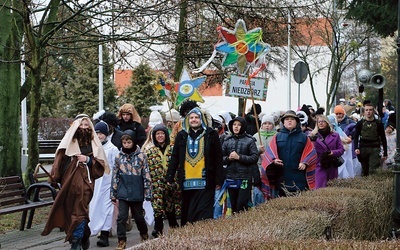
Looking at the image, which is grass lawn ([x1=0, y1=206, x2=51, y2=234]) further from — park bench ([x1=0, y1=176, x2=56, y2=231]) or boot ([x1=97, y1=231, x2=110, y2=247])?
boot ([x1=97, y1=231, x2=110, y2=247])

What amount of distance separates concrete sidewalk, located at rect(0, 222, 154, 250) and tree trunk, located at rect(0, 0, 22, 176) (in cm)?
337

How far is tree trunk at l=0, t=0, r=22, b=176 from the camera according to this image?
48.4ft

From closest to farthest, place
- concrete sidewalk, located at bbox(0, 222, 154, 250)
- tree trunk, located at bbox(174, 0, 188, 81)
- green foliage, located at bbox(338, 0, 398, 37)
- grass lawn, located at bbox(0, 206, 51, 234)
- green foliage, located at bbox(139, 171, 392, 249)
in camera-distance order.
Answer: green foliage, located at bbox(139, 171, 392, 249) → concrete sidewalk, located at bbox(0, 222, 154, 250) → grass lawn, located at bbox(0, 206, 51, 234) → tree trunk, located at bbox(174, 0, 188, 81) → green foliage, located at bbox(338, 0, 398, 37)

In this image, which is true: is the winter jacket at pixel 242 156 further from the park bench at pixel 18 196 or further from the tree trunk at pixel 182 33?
the tree trunk at pixel 182 33

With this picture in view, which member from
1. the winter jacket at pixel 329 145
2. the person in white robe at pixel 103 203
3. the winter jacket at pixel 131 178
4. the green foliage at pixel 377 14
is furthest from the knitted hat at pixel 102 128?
the green foliage at pixel 377 14

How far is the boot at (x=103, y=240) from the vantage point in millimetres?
10586

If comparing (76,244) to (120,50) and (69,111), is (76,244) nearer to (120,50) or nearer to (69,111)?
(120,50)

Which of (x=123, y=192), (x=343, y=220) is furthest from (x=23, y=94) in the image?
(x=343, y=220)

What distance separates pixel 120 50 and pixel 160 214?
673 centimetres

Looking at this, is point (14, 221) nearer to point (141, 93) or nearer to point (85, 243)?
point (85, 243)

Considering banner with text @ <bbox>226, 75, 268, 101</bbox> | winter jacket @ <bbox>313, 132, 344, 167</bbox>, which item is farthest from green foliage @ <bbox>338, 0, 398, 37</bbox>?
banner with text @ <bbox>226, 75, 268, 101</bbox>

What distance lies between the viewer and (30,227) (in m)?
12.2

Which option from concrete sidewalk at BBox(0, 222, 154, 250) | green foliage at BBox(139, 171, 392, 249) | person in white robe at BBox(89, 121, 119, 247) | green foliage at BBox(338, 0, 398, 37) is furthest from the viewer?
green foliage at BBox(338, 0, 398, 37)

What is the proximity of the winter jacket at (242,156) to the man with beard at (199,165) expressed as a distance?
2.92 feet
